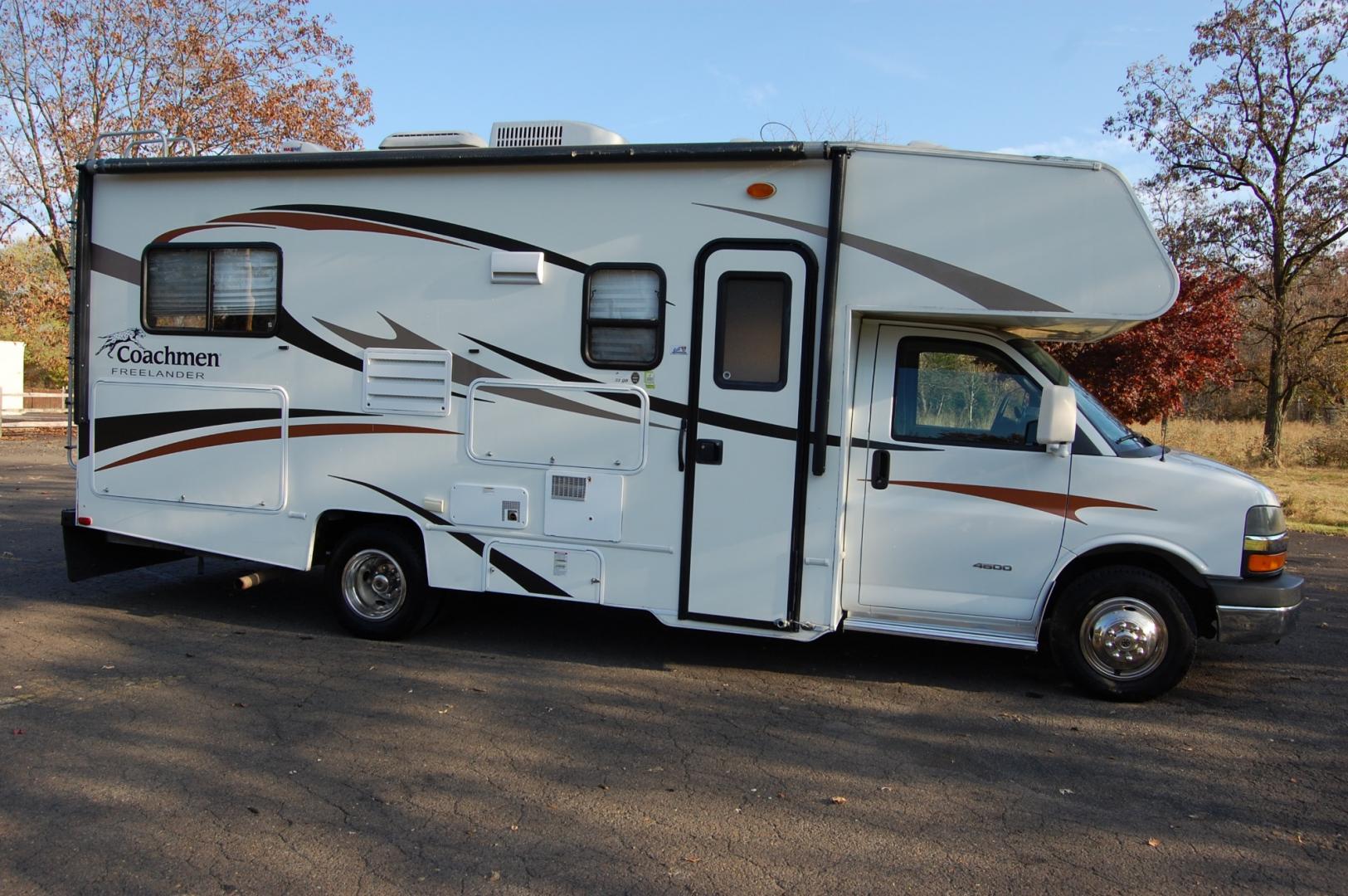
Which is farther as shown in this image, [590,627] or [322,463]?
[590,627]

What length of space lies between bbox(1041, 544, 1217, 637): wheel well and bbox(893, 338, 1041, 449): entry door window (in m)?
0.78

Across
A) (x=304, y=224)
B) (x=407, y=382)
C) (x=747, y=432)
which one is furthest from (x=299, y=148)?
(x=747, y=432)

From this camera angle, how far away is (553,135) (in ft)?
20.2

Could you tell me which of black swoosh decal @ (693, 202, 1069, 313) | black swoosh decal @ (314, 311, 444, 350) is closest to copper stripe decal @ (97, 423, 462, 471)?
black swoosh decal @ (314, 311, 444, 350)

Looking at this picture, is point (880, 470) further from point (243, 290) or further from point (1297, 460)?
point (1297, 460)

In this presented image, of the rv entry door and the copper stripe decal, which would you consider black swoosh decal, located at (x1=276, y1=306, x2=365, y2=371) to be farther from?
the rv entry door

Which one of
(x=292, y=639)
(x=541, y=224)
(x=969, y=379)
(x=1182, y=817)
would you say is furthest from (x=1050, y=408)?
(x=292, y=639)

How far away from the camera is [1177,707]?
5602 millimetres

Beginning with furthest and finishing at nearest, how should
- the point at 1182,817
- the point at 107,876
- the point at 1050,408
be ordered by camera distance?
the point at 1050,408 < the point at 1182,817 < the point at 107,876

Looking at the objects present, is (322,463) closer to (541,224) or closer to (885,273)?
(541,224)

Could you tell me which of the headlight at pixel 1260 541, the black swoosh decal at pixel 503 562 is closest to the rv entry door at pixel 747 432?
the black swoosh decal at pixel 503 562

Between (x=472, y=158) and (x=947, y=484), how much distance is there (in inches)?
138

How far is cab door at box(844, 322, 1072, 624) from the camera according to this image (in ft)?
18.5

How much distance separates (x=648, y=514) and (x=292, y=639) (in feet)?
8.70
